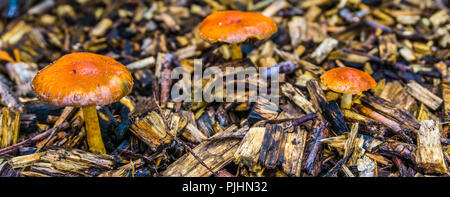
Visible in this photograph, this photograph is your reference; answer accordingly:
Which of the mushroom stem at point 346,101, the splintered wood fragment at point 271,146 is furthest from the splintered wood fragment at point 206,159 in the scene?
the mushroom stem at point 346,101

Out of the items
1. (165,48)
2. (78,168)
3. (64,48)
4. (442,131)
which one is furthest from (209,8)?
(442,131)

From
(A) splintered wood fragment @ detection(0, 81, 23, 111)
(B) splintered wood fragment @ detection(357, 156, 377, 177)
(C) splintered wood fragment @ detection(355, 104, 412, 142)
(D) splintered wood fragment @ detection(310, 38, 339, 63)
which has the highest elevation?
(A) splintered wood fragment @ detection(0, 81, 23, 111)

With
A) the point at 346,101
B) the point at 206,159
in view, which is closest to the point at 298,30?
the point at 346,101

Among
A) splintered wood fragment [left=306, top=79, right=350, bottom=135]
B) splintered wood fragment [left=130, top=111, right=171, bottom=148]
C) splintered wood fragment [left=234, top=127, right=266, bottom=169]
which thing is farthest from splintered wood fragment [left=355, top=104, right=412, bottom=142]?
splintered wood fragment [left=130, top=111, right=171, bottom=148]

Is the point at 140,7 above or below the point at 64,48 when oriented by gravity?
above

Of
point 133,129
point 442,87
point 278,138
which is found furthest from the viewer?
point 442,87

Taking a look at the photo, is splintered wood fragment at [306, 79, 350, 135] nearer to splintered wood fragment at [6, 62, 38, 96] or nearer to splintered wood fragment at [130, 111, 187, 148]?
splintered wood fragment at [130, 111, 187, 148]

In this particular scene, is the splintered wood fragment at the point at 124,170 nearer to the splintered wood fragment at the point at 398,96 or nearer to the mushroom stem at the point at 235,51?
the mushroom stem at the point at 235,51
